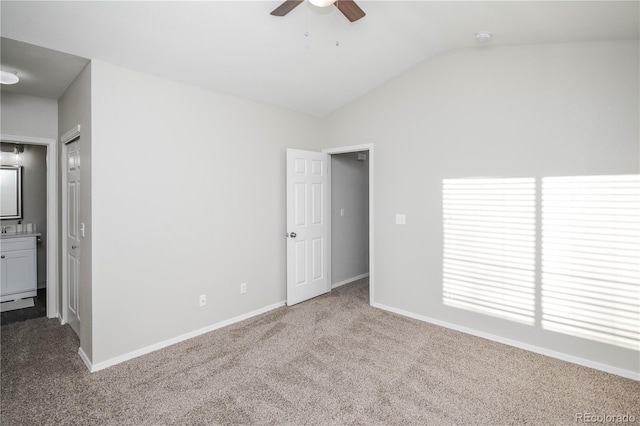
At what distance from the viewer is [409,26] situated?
287cm

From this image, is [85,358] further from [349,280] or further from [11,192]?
[349,280]

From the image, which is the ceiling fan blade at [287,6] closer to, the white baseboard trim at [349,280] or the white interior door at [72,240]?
the white interior door at [72,240]

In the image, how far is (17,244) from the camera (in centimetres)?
435

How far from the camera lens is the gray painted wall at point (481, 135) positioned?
263 cm

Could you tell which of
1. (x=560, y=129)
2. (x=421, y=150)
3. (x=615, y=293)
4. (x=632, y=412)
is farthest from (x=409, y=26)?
(x=632, y=412)

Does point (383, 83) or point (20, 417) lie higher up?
point (383, 83)

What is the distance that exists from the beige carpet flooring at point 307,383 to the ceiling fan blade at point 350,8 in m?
2.62

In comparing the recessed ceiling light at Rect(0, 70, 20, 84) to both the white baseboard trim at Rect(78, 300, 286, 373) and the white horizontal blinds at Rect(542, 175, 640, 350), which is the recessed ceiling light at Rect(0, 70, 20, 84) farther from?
the white horizontal blinds at Rect(542, 175, 640, 350)

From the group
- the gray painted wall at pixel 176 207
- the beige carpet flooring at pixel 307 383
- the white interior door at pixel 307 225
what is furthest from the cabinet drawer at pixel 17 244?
the white interior door at pixel 307 225

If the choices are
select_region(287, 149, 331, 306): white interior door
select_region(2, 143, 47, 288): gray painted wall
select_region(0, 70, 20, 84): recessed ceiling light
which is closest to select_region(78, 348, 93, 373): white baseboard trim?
select_region(287, 149, 331, 306): white interior door

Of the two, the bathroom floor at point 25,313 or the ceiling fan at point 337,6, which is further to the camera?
the bathroom floor at point 25,313

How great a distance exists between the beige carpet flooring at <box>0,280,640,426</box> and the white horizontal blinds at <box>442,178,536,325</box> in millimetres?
404

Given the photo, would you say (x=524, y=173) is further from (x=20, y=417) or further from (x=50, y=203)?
(x=50, y=203)

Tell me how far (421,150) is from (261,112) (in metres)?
1.94
